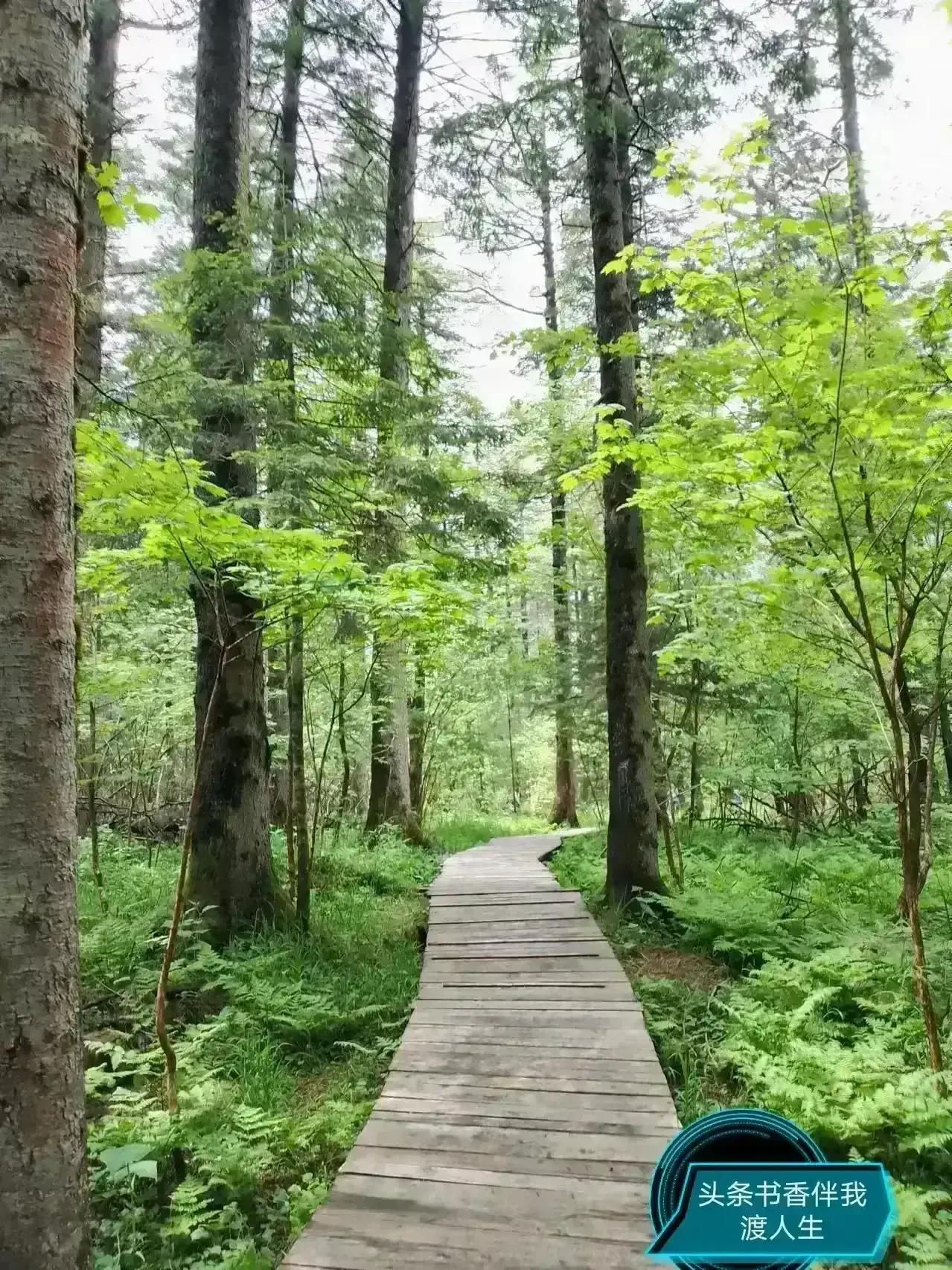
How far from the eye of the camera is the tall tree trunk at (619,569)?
22.7 ft

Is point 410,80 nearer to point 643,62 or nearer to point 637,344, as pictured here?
point 643,62

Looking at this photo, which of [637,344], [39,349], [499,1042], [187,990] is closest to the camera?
[39,349]

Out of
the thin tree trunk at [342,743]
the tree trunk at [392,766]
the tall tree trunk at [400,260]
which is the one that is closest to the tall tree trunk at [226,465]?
the thin tree trunk at [342,743]

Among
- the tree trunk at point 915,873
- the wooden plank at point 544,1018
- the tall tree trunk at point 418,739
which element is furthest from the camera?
the tall tree trunk at point 418,739

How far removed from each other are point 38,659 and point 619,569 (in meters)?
5.82

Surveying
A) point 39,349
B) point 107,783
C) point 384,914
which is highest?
point 39,349

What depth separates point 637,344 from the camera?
607 cm

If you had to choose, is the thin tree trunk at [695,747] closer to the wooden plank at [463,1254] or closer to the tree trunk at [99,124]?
the wooden plank at [463,1254]

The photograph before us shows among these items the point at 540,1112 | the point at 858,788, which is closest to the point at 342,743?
the point at 540,1112

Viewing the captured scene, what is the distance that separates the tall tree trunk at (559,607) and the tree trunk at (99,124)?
19.5 ft

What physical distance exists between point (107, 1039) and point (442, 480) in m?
5.69

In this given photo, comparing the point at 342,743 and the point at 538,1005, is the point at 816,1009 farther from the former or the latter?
the point at 342,743

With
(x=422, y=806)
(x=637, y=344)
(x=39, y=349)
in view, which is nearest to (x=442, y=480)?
(x=637, y=344)

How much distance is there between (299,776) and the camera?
5863mm
